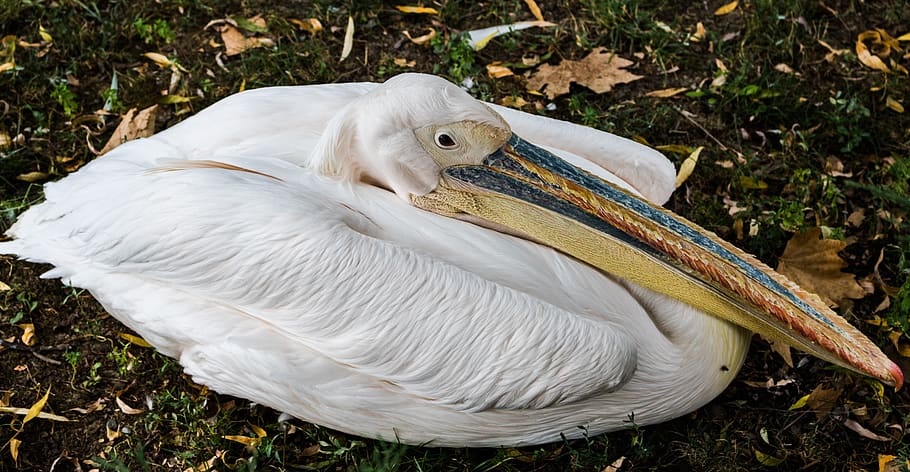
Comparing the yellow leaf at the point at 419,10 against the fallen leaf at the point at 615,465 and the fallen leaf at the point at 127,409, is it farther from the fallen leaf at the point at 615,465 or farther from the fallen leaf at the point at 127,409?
the fallen leaf at the point at 615,465

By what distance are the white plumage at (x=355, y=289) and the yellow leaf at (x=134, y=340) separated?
0.49 meters

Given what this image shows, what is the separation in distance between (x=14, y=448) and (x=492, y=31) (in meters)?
2.56

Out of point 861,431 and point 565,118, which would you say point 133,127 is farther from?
point 861,431

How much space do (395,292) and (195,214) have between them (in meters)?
0.54

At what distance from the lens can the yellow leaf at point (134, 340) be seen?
3148mm

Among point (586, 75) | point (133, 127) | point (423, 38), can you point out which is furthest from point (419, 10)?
point (133, 127)

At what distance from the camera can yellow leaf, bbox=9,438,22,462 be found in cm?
289

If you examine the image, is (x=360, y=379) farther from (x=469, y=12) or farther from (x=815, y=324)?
(x=469, y=12)

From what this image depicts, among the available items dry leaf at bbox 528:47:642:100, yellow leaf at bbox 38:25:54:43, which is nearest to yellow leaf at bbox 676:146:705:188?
dry leaf at bbox 528:47:642:100

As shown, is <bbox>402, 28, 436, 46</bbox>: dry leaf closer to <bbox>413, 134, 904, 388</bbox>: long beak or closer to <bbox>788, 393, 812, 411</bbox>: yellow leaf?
<bbox>413, 134, 904, 388</bbox>: long beak

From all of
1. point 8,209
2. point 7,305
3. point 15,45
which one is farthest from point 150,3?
point 7,305

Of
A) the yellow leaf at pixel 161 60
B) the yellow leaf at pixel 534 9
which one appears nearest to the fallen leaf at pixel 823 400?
the yellow leaf at pixel 534 9

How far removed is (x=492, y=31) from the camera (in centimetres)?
414

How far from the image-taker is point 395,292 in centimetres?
228
